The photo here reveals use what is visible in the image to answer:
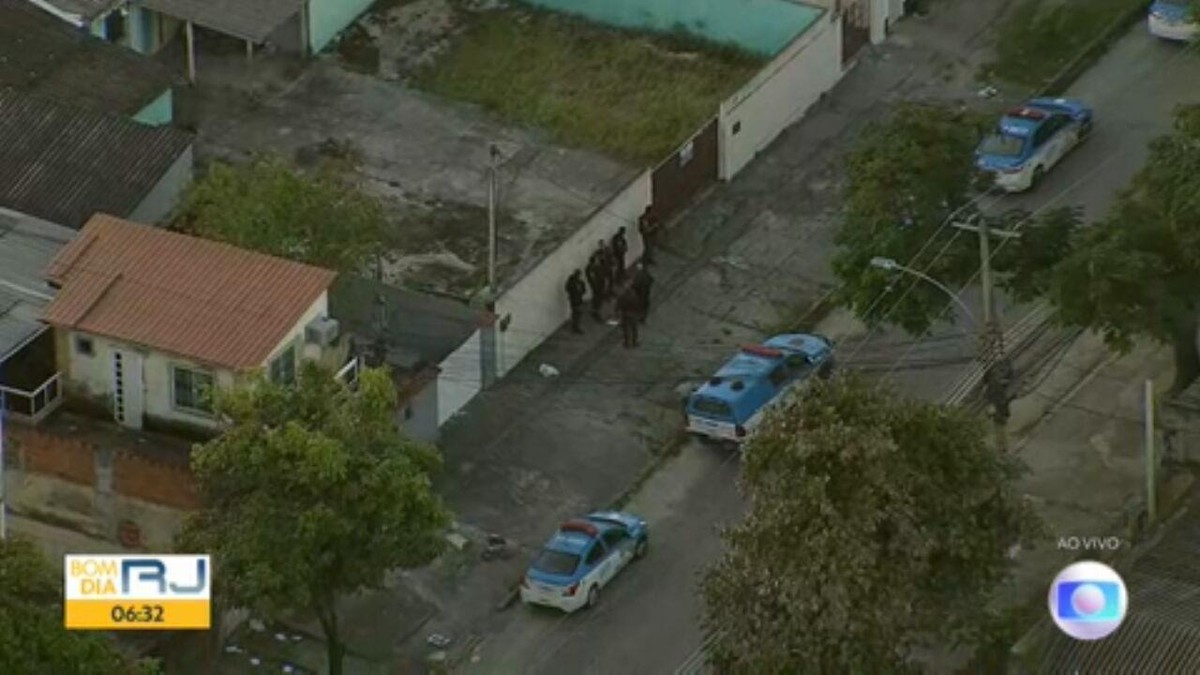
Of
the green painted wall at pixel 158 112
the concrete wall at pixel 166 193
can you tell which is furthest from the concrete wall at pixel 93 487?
the green painted wall at pixel 158 112

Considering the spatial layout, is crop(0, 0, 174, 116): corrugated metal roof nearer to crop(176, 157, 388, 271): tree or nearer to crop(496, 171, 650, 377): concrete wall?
crop(176, 157, 388, 271): tree

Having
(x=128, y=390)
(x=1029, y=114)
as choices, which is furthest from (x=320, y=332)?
(x=1029, y=114)

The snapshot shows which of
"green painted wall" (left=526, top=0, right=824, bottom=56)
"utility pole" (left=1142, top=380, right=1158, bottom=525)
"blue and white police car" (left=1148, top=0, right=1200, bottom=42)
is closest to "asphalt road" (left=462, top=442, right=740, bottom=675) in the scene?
"utility pole" (left=1142, top=380, right=1158, bottom=525)

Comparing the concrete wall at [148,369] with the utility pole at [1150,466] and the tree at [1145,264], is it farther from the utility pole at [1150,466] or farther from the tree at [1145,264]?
the utility pole at [1150,466]

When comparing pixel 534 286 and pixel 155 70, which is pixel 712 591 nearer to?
pixel 534 286

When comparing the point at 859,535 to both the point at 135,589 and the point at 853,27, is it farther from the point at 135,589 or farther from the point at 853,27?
the point at 853,27
